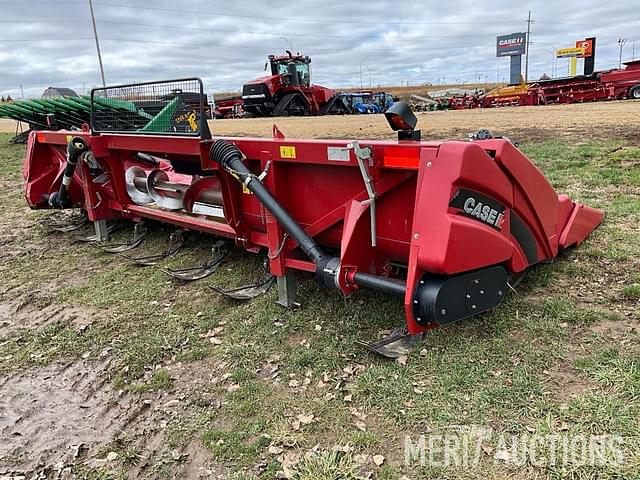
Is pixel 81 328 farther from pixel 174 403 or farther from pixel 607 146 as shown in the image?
pixel 607 146

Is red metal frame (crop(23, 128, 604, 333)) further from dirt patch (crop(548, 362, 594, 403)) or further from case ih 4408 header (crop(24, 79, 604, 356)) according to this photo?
dirt patch (crop(548, 362, 594, 403))

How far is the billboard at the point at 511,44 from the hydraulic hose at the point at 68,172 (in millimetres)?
63157

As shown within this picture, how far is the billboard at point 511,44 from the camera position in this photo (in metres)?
61.4

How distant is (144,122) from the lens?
487cm

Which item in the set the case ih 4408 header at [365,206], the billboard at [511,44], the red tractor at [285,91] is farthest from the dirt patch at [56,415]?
the billboard at [511,44]

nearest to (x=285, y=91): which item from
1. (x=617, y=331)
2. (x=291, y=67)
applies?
(x=291, y=67)

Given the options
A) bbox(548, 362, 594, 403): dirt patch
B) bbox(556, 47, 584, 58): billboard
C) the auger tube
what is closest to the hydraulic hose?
the auger tube

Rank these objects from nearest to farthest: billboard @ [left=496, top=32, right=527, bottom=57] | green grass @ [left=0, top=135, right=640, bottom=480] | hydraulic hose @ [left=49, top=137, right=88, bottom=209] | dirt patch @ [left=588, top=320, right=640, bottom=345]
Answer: green grass @ [left=0, top=135, right=640, bottom=480] → dirt patch @ [left=588, top=320, right=640, bottom=345] → hydraulic hose @ [left=49, top=137, right=88, bottom=209] → billboard @ [left=496, top=32, right=527, bottom=57]

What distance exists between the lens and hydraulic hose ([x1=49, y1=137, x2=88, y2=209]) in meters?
5.05

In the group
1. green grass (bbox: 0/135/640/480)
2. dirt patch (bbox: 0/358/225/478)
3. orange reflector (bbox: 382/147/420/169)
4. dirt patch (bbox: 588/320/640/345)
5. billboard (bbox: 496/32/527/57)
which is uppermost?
billboard (bbox: 496/32/527/57)

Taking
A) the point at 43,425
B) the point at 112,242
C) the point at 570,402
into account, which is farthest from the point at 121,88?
the point at 570,402

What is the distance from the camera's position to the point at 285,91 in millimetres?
25500

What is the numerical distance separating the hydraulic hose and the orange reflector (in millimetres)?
3330

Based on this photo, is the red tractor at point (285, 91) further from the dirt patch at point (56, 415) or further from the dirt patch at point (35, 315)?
the dirt patch at point (56, 415)
